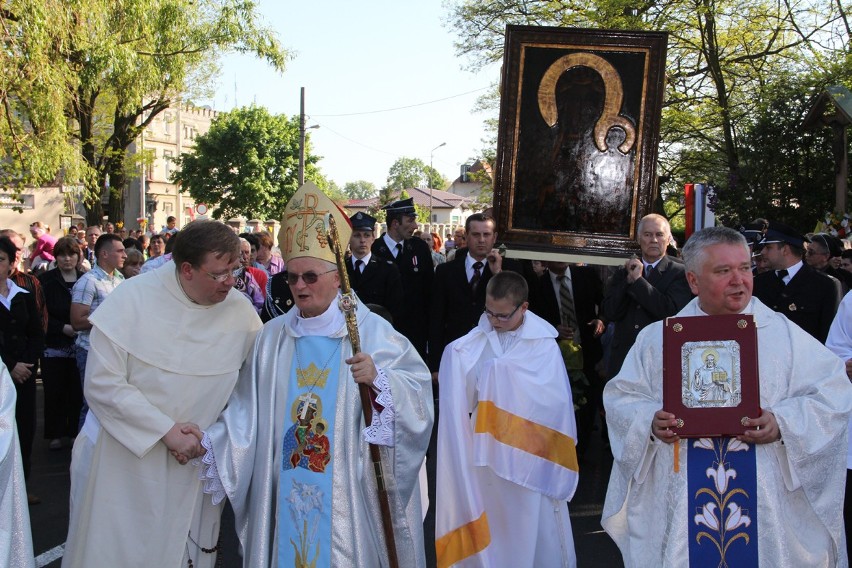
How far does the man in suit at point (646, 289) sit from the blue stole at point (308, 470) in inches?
117

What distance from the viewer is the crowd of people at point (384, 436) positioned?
3.72 meters

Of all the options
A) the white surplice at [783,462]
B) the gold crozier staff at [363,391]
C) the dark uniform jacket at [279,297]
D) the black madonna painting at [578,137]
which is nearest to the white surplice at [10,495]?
the gold crozier staff at [363,391]

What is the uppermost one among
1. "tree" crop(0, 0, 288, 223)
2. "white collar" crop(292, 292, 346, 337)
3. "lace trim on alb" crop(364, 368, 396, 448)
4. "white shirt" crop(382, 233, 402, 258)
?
"tree" crop(0, 0, 288, 223)

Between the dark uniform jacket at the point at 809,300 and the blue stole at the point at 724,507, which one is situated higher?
the dark uniform jacket at the point at 809,300

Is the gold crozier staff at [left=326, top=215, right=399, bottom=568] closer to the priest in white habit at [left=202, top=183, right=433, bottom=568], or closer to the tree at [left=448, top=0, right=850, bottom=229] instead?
the priest in white habit at [left=202, top=183, right=433, bottom=568]

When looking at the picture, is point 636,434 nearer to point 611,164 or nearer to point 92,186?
point 611,164

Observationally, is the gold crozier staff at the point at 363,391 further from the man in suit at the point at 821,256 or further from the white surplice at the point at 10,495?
the man in suit at the point at 821,256

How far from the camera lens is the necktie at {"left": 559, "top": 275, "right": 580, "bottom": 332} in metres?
8.20

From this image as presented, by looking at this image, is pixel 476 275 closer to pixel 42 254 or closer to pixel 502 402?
pixel 502 402

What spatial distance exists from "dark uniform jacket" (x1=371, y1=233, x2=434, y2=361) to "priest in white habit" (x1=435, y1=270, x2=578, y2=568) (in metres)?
2.59

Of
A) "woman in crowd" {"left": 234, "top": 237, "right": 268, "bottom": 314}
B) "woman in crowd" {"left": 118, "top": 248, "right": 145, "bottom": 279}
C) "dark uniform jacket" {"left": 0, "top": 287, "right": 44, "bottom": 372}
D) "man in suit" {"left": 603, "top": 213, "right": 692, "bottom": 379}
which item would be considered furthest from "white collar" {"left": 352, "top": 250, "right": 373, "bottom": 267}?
"woman in crowd" {"left": 118, "top": 248, "right": 145, "bottom": 279}

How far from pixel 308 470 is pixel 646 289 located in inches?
128

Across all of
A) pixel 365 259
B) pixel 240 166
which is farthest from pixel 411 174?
pixel 365 259

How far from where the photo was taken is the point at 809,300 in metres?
Result: 6.98
